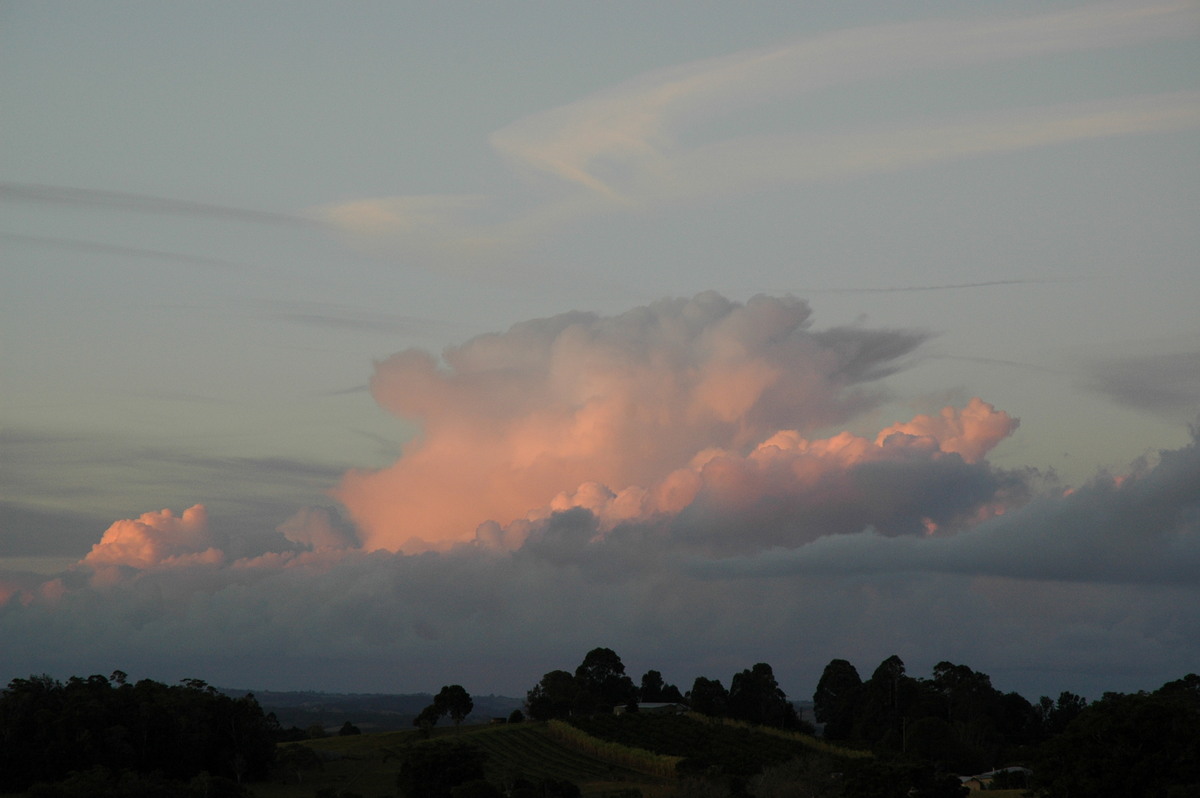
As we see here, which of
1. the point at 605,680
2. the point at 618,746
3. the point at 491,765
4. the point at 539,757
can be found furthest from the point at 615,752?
the point at 605,680

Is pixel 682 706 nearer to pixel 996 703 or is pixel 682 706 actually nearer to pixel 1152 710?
pixel 996 703

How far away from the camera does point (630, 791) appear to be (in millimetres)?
113125

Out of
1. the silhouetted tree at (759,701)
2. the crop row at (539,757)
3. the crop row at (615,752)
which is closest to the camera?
the crop row at (539,757)

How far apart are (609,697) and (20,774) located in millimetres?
94928

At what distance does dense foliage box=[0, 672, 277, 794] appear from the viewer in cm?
11756

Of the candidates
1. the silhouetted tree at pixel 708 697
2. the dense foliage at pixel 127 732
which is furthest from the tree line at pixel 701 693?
the dense foliage at pixel 127 732

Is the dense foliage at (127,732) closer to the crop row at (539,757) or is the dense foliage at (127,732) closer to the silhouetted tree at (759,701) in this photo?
the crop row at (539,757)

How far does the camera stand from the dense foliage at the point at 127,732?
11756 centimetres

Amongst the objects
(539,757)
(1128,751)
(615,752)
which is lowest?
(539,757)

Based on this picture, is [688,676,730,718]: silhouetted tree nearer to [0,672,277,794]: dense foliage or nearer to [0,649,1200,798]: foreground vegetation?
[0,649,1200,798]: foreground vegetation

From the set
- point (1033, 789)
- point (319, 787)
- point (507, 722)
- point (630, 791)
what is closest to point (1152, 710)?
point (1033, 789)

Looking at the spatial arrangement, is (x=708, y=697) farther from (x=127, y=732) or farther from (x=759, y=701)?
(x=127, y=732)

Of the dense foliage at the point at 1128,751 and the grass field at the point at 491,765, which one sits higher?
the dense foliage at the point at 1128,751

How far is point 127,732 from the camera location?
403 feet
